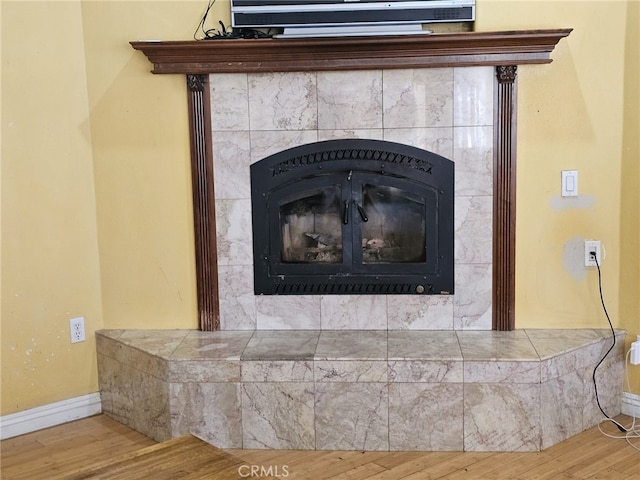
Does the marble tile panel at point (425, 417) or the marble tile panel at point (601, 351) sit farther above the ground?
the marble tile panel at point (601, 351)

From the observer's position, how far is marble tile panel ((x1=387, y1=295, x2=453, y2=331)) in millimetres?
3090

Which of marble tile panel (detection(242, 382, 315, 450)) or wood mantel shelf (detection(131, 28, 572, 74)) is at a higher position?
wood mantel shelf (detection(131, 28, 572, 74))

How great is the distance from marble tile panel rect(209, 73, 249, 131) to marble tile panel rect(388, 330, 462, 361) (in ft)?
3.81

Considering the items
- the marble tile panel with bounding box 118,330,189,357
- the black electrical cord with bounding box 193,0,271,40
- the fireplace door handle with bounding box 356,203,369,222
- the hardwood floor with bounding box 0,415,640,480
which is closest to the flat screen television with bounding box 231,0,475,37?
the black electrical cord with bounding box 193,0,271,40

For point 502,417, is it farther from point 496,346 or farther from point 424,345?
point 424,345

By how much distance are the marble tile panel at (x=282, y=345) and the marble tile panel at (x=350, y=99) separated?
933mm

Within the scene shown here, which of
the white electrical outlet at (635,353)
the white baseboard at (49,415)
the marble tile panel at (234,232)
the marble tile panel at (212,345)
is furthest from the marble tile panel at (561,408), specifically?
the white baseboard at (49,415)

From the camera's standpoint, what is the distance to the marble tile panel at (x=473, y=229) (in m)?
3.04

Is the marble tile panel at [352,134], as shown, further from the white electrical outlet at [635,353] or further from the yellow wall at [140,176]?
the white electrical outlet at [635,353]

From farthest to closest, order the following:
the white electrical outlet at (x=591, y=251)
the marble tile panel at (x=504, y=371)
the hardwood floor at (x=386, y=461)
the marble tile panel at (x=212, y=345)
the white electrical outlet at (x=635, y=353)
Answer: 1. the white electrical outlet at (x=591, y=251)
2. the white electrical outlet at (x=635, y=353)
3. the marble tile panel at (x=212, y=345)
4. the marble tile panel at (x=504, y=371)
5. the hardwood floor at (x=386, y=461)

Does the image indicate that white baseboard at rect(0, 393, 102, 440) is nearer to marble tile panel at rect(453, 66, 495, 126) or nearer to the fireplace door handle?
the fireplace door handle

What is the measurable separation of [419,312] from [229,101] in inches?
50.3

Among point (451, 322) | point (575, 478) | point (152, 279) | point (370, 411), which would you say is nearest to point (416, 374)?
point (370, 411)

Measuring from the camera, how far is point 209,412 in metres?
2.79
